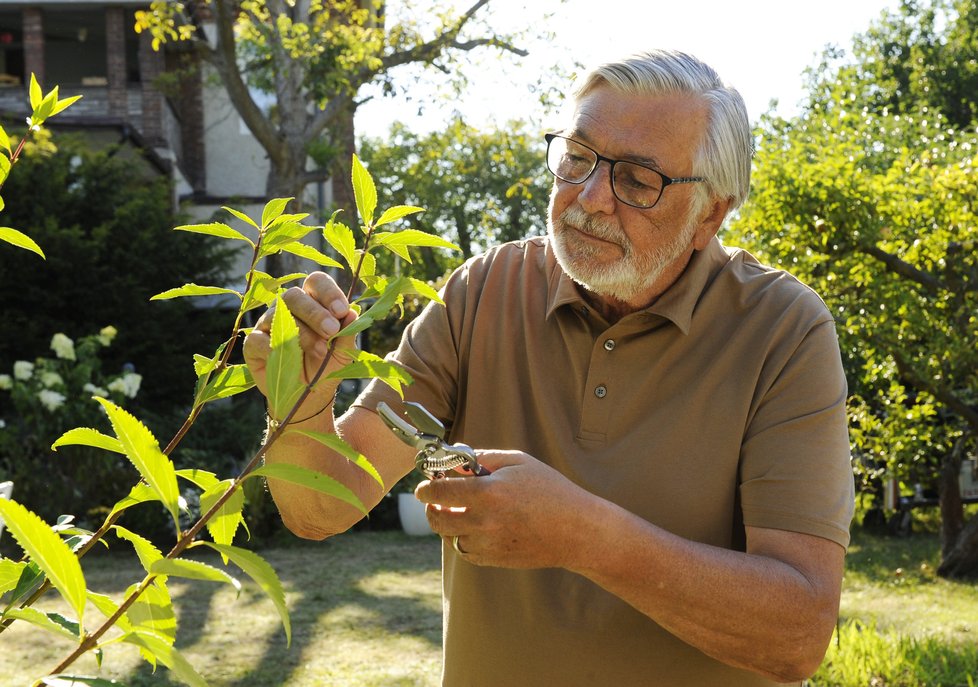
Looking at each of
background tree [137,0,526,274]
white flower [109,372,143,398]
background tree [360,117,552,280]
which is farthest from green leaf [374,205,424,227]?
background tree [360,117,552,280]

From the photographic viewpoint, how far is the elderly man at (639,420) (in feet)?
5.29

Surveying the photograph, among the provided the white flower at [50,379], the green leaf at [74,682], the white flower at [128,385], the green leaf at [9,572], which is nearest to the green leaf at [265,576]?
the green leaf at [74,682]

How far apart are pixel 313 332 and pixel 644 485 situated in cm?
69

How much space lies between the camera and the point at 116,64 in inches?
695

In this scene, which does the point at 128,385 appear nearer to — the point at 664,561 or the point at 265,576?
the point at 664,561

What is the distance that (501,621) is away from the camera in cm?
187

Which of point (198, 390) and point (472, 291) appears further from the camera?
point (472, 291)

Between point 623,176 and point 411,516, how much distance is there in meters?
8.26

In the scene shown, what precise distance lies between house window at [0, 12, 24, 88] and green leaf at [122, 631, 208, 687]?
2095cm

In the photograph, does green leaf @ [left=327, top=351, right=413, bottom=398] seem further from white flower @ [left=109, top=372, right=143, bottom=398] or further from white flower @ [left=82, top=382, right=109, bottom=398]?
white flower @ [left=109, top=372, right=143, bottom=398]

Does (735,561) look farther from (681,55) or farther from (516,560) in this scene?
(681,55)

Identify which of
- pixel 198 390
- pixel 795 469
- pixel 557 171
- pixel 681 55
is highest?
pixel 681 55

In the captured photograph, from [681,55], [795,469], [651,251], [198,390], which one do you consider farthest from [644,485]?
[198,390]

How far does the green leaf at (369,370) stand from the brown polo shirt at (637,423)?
0.87 meters
